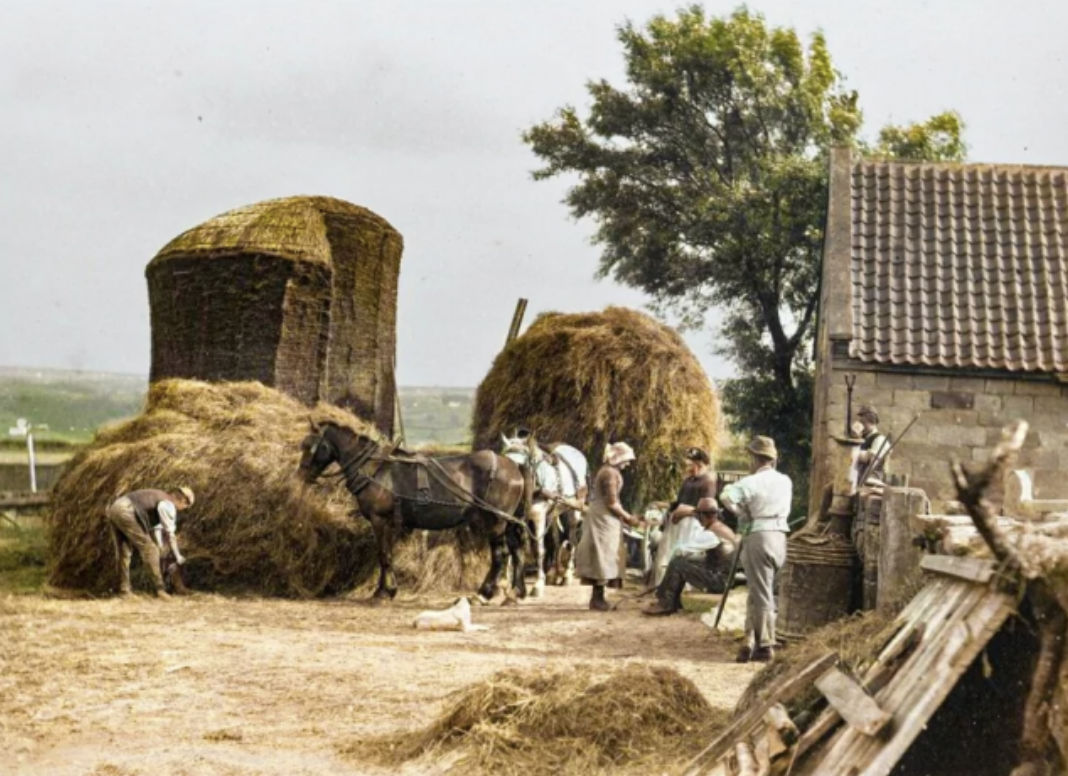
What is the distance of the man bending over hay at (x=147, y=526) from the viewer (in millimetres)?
15391

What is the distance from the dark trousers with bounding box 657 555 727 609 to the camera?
14.4 m

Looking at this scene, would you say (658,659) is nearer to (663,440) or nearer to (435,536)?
(435,536)

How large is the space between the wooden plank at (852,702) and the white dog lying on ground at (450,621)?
276 inches

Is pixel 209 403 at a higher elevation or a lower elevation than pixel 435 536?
higher

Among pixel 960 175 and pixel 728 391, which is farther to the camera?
pixel 728 391

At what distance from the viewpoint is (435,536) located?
1712 cm

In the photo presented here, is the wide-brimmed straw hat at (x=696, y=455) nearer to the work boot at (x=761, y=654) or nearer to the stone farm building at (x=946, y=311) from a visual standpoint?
the work boot at (x=761, y=654)

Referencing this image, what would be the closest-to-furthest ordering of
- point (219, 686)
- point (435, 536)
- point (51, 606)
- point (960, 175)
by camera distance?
point (219, 686)
point (51, 606)
point (435, 536)
point (960, 175)

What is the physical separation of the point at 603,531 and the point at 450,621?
2584mm

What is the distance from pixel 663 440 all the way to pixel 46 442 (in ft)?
58.7

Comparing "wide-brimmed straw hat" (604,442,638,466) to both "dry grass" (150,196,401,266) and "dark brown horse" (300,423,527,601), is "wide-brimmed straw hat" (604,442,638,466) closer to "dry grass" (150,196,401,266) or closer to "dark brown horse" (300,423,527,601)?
"dark brown horse" (300,423,527,601)

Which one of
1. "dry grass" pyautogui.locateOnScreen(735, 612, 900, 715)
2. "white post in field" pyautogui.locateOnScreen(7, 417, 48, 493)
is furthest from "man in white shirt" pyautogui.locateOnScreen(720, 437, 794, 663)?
"white post in field" pyautogui.locateOnScreen(7, 417, 48, 493)

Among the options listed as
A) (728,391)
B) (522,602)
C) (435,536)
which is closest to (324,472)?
(435,536)

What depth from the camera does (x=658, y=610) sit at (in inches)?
568
